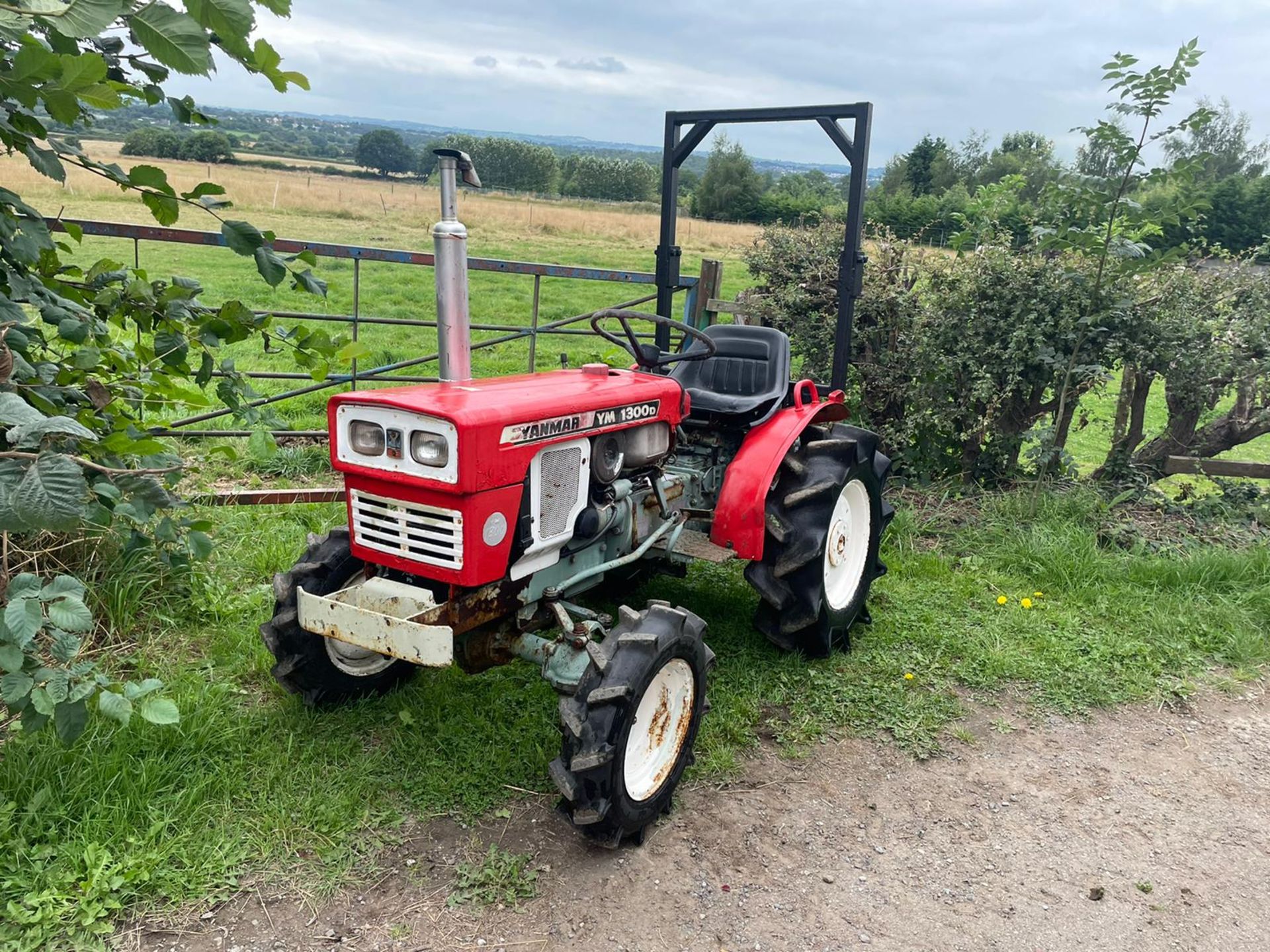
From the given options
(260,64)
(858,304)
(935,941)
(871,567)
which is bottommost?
(935,941)

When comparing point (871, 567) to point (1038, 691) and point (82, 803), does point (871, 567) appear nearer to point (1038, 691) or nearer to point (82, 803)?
point (1038, 691)

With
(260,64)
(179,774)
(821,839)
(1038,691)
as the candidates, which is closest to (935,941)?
(821,839)

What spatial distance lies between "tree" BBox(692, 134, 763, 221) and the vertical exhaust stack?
33027 millimetres

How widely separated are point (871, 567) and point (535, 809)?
6.90ft

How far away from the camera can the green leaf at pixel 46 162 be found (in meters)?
2.14

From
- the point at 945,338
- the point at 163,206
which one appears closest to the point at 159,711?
the point at 163,206

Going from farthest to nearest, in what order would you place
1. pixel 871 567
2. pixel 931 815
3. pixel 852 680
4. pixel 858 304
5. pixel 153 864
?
pixel 858 304 → pixel 871 567 → pixel 852 680 → pixel 931 815 → pixel 153 864

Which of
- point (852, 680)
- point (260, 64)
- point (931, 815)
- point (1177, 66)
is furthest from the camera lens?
point (1177, 66)

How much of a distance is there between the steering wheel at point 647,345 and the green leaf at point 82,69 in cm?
208

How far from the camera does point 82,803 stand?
8.91ft

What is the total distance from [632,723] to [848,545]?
200 cm

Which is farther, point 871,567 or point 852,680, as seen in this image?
point 871,567

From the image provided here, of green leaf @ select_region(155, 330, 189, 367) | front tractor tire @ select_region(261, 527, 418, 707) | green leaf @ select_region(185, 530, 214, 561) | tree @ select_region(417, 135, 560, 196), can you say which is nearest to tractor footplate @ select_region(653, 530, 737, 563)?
front tractor tire @ select_region(261, 527, 418, 707)

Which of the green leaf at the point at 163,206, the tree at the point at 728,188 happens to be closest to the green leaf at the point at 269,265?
the green leaf at the point at 163,206
